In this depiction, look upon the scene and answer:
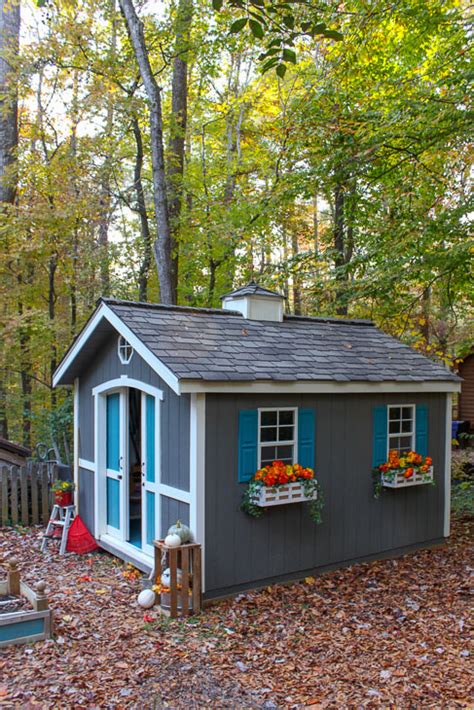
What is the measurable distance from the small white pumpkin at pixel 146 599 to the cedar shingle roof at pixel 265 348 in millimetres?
2244

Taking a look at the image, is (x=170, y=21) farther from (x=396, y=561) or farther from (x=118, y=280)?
(x=396, y=561)

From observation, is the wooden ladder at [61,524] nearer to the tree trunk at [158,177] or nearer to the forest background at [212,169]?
the forest background at [212,169]

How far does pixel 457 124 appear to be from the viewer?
8.00m

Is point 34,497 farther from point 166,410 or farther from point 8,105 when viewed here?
point 8,105

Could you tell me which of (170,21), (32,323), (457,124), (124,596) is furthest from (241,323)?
(170,21)

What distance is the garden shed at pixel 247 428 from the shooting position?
19.4 ft

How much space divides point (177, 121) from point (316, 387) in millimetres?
8710

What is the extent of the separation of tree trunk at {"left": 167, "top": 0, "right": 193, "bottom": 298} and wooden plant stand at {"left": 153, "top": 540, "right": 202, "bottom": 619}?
7238mm

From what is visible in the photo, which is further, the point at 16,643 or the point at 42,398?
the point at 42,398

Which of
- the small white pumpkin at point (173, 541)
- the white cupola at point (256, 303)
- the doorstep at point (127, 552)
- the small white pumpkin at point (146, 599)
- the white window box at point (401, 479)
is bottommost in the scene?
the doorstep at point (127, 552)

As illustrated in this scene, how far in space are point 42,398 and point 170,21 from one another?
918 centimetres

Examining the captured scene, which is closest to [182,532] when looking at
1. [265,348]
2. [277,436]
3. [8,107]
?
[277,436]

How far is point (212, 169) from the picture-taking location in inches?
647

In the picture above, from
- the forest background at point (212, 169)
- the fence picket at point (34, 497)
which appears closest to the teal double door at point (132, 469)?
the fence picket at point (34, 497)
